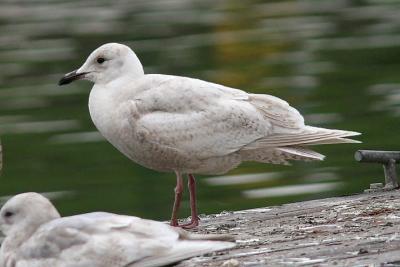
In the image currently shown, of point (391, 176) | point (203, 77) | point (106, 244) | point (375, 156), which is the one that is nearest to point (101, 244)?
point (106, 244)

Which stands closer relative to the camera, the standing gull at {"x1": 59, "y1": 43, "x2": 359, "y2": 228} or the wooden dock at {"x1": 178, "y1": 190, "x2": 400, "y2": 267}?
the wooden dock at {"x1": 178, "y1": 190, "x2": 400, "y2": 267}

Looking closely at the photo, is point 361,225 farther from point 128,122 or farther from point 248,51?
point 248,51

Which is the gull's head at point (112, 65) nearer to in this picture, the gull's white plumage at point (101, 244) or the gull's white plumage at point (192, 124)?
the gull's white plumage at point (192, 124)

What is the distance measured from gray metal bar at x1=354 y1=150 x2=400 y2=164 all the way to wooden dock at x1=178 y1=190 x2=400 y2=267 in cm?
20

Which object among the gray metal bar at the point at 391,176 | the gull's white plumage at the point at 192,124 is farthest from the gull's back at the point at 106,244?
the gray metal bar at the point at 391,176

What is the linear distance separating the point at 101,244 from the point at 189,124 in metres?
2.01

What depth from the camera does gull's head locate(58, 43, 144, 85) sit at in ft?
29.3

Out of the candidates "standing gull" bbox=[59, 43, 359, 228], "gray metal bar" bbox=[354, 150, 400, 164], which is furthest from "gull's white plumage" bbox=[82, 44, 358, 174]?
"gray metal bar" bbox=[354, 150, 400, 164]

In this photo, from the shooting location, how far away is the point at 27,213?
704 cm

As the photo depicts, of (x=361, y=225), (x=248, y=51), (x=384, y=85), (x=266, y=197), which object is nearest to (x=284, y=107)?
(x=361, y=225)

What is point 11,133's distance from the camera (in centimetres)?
1504

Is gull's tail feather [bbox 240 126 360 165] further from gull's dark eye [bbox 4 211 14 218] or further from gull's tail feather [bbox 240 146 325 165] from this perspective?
gull's dark eye [bbox 4 211 14 218]

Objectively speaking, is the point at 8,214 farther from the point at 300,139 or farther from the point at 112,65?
the point at 300,139

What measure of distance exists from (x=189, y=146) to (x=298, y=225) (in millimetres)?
886
